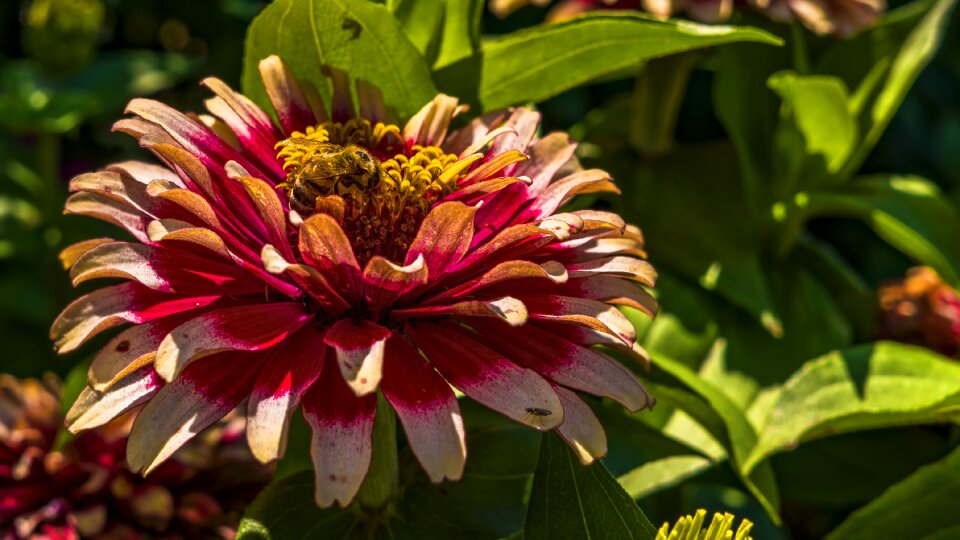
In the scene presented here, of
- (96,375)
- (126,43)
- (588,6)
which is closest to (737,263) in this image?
(588,6)

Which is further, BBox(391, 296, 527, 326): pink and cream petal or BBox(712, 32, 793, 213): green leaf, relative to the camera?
BBox(712, 32, 793, 213): green leaf

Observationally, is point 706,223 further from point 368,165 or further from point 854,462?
point 368,165

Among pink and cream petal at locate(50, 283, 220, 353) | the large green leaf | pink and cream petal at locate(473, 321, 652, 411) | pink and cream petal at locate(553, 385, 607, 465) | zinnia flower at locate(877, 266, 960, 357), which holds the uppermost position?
pink and cream petal at locate(50, 283, 220, 353)

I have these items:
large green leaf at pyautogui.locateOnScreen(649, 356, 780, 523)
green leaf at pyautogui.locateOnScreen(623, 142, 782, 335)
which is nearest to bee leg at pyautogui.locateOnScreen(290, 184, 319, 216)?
large green leaf at pyautogui.locateOnScreen(649, 356, 780, 523)

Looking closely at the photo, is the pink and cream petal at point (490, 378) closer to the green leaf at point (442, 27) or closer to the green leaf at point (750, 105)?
the green leaf at point (442, 27)

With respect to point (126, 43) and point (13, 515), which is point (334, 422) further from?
point (126, 43)

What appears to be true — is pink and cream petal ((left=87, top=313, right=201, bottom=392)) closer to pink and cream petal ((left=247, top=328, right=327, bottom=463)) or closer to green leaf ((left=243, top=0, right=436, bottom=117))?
pink and cream petal ((left=247, top=328, right=327, bottom=463))
